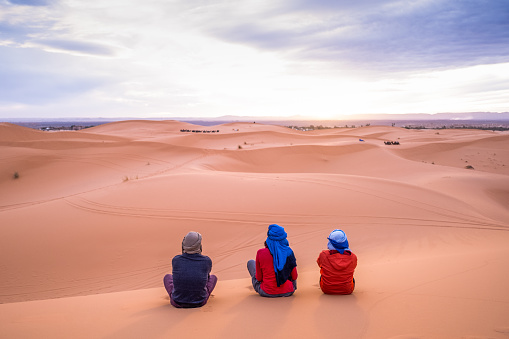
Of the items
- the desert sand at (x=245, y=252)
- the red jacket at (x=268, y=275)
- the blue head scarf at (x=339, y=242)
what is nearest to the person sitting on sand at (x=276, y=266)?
the red jacket at (x=268, y=275)

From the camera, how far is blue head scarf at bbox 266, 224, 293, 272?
12.3ft

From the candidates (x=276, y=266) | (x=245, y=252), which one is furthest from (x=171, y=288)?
(x=245, y=252)

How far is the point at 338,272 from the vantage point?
3822 millimetres

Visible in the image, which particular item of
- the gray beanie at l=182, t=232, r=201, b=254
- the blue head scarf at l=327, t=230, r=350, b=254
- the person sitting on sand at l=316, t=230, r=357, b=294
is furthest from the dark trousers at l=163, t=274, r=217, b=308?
the blue head scarf at l=327, t=230, r=350, b=254

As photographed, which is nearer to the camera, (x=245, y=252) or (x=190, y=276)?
(x=190, y=276)

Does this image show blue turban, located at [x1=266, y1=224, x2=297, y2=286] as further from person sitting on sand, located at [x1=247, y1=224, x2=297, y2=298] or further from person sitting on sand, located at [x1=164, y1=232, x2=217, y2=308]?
person sitting on sand, located at [x1=164, y1=232, x2=217, y2=308]

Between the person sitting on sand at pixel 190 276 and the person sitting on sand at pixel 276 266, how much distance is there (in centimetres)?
77

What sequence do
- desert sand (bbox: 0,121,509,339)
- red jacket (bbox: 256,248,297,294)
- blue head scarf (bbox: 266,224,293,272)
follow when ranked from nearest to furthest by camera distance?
desert sand (bbox: 0,121,509,339) < blue head scarf (bbox: 266,224,293,272) < red jacket (bbox: 256,248,297,294)

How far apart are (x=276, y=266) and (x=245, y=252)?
3225mm

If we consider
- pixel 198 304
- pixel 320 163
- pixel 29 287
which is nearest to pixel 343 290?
pixel 198 304

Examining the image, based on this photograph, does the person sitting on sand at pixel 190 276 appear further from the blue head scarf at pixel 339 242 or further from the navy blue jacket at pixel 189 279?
the blue head scarf at pixel 339 242

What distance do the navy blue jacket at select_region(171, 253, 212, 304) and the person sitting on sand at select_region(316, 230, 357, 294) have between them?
1.66 meters

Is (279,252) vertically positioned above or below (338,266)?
above

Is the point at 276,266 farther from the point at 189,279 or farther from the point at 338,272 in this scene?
Answer: the point at 189,279
